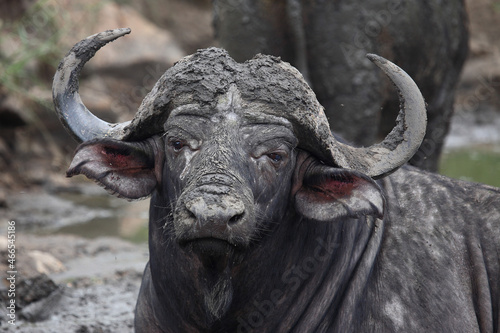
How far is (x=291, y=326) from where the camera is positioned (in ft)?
12.6

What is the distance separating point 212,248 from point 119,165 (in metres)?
0.80

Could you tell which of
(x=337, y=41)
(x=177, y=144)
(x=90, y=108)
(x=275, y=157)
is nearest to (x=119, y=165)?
(x=177, y=144)

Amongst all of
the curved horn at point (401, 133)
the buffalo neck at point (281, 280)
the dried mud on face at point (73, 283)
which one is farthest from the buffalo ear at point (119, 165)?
the dried mud on face at point (73, 283)

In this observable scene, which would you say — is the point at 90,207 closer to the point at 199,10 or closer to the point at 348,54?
the point at 348,54

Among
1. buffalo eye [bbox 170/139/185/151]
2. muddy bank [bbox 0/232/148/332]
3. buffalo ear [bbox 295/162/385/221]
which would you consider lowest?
muddy bank [bbox 0/232/148/332]

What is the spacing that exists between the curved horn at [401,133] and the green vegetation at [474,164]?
6793mm

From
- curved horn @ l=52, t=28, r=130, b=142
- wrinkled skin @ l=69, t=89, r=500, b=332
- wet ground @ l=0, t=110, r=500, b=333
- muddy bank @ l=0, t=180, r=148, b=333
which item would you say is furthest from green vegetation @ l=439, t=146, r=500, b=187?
curved horn @ l=52, t=28, r=130, b=142

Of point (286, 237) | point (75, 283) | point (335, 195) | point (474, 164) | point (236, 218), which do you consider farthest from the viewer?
point (474, 164)

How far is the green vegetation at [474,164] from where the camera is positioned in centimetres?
1108

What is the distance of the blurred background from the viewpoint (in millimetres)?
8516

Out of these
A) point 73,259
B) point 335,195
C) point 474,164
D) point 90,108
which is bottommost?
point 73,259

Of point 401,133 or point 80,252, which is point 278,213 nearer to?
point 401,133

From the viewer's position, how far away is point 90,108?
13375mm

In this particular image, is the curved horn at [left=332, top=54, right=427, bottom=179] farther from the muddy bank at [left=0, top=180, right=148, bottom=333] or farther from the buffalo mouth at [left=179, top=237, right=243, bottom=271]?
the muddy bank at [left=0, top=180, right=148, bottom=333]
